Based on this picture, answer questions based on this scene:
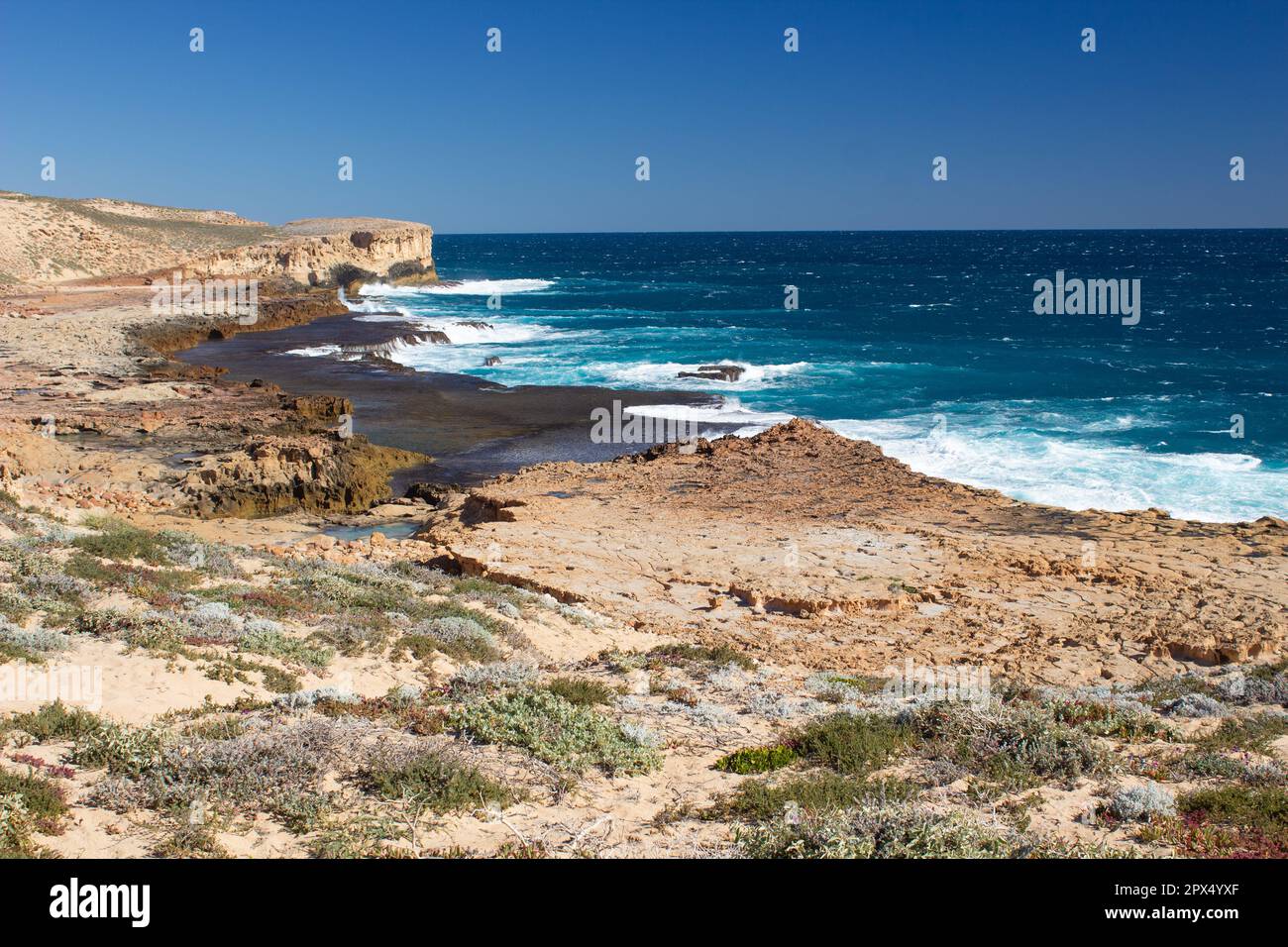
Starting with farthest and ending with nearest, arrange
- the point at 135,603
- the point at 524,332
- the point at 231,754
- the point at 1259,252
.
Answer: the point at 1259,252, the point at 524,332, the point at 135,603, the point at 231,754

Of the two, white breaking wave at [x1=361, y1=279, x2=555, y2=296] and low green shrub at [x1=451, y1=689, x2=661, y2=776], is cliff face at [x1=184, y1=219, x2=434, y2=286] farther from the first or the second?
low green shrub at [x1=451, y1=689, x2=661, y2=776]

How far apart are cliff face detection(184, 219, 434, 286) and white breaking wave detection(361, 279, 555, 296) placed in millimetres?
1949

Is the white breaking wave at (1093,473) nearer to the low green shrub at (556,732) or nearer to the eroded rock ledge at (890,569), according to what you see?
the eroded rock ledge at (890,569)

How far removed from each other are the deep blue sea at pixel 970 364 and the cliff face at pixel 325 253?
3.73 metres

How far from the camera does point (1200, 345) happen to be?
46.0 meters

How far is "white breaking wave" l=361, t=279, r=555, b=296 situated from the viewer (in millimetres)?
78812

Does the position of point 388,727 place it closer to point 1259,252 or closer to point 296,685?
point 296,685

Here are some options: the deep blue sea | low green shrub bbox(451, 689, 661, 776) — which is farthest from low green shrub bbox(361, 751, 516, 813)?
the deep blue sea

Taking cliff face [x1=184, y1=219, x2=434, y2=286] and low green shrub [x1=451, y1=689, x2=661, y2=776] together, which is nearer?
low green shrub [x1=451, y1=689, x2=661, y2=776]

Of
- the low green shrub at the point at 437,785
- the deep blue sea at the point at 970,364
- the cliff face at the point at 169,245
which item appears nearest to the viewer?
the low green shrub at the point at 437,785

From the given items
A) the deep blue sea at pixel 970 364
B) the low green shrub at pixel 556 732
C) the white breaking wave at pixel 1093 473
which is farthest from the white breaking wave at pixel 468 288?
the low green shrub at pixel 556 732

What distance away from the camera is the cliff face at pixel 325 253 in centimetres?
6850
